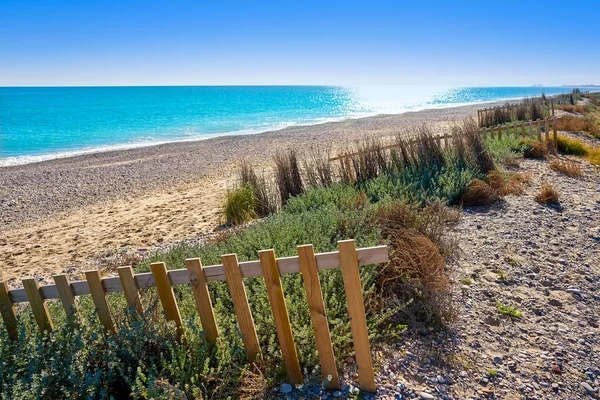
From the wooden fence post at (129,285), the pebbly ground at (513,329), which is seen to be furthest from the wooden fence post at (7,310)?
the pebbly ground at (513,329)

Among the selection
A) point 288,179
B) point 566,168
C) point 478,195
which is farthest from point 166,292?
point 566,168

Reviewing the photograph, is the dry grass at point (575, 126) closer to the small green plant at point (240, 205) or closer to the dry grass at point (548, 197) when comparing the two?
the dry grass at point (548, 197)

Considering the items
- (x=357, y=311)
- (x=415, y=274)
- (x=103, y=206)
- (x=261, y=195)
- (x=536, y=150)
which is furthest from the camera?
(x=103, y=206)

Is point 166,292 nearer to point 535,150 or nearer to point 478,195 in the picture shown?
point 478,195

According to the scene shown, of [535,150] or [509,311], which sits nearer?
[509,311]

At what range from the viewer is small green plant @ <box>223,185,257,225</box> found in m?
7.38

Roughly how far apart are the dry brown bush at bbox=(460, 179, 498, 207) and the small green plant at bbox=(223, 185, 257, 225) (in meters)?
3.88

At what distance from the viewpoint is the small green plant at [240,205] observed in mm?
7379

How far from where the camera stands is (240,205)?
7.49 meters

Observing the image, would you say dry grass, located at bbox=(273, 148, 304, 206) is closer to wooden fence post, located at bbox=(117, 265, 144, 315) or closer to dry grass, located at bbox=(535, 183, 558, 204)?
dry grass, located at bbox=(535, 183, 558, 204)

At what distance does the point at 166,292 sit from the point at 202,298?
9.4 inches

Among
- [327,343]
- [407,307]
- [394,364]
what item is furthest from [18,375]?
[407,307]

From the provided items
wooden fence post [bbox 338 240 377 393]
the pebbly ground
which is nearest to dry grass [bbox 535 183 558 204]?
the pebbly ground

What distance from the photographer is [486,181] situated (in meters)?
7.43
